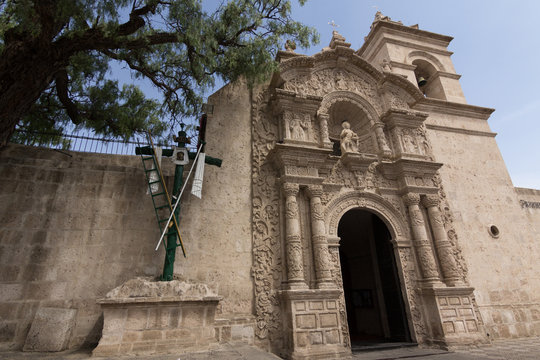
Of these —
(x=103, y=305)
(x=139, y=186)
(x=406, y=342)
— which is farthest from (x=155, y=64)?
(x=406, y=342)

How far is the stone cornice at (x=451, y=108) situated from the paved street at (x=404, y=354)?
23.3 feet

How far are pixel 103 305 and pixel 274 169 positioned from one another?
4667 mm

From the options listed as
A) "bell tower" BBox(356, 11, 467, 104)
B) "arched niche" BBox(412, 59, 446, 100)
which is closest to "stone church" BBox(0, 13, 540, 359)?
"arched niche" BBox(412, 59, 446, 100)

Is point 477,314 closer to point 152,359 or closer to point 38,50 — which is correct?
point 152,359

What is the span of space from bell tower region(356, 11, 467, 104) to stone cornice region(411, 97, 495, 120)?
85 centimetres

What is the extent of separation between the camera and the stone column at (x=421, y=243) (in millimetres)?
7391

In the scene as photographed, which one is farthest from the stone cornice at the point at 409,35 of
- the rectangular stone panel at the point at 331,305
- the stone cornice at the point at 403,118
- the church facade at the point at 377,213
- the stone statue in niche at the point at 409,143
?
the rectangular stone panel at the point at 331,305

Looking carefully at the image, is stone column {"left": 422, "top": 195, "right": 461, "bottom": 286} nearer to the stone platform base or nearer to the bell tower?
the bell tower

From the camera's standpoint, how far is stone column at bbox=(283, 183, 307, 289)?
20.9 ft

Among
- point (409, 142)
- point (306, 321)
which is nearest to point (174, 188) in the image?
point (306, 321)

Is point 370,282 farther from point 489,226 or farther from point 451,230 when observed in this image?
point 489,226

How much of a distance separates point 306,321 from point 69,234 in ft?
16.4

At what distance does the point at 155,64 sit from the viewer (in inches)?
264

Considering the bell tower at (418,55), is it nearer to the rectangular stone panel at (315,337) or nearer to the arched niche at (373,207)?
the arched niche at (373,207)
